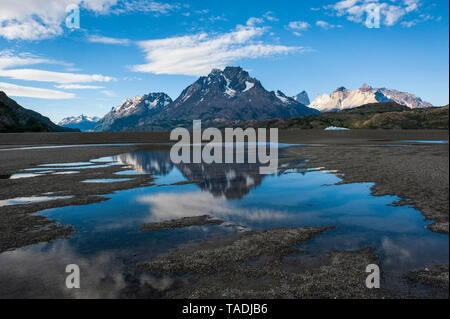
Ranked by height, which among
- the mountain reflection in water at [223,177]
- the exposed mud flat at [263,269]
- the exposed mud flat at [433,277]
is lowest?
the exposed mud flat at [263,269]

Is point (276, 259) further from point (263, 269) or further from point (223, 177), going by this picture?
point (223, 177)

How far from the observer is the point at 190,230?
52.9 feet

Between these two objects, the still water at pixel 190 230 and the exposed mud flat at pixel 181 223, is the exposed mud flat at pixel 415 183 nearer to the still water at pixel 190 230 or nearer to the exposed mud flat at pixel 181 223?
the still water at pixel 190 230

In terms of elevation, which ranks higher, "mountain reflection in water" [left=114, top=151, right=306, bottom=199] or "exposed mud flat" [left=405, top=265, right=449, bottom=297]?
"mountain reflection in water" [left=114, top=151, right=306, bottom=199]

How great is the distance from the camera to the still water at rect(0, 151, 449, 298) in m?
10.8

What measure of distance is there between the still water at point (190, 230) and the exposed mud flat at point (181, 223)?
59cm

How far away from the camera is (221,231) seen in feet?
52.0

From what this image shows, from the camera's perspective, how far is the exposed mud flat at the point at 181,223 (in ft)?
54.6

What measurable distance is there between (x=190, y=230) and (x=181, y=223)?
132 cm

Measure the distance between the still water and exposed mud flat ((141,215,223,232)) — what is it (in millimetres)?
589

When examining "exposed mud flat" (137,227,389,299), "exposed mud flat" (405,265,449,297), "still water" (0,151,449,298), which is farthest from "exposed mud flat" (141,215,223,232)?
"exposed mud flat" (405,265,449,297)

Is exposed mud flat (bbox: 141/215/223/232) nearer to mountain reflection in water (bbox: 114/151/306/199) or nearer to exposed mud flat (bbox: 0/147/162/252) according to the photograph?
exposed mud flat (bbox: 0/147/162/252)

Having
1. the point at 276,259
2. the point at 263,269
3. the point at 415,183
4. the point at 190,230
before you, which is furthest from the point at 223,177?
the point at 263,269

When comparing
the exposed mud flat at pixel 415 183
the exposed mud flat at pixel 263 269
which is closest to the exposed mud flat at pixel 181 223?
the exposed mud flat at pixel 263 269
